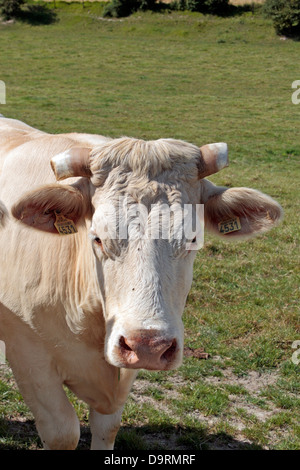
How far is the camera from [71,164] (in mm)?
3318

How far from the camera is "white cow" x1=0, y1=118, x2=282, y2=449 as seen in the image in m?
2.98

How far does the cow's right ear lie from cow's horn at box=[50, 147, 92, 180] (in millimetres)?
80

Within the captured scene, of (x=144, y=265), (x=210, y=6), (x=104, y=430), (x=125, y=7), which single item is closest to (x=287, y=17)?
(x=210, y=6)

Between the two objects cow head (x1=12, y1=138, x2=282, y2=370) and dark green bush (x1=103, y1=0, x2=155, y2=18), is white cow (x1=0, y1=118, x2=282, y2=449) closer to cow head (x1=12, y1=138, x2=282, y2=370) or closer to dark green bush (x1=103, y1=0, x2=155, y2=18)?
cow head (x1=12, y1=138, x2=282, y2=370)

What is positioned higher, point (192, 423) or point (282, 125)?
point (192, 423)

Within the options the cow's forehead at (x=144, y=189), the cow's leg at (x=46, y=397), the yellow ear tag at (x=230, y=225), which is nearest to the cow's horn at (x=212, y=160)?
the cow's forehead at (x=144, y=189)

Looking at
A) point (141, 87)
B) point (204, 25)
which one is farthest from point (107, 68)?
point (204, 25)

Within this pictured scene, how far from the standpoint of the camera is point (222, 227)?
3605 mm

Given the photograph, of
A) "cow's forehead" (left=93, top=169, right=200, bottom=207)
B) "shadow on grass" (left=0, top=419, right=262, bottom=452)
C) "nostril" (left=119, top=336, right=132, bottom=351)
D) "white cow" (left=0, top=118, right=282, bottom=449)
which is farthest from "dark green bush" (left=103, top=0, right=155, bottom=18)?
"nostril" (left=119, top=336, right=132, bottom=351)

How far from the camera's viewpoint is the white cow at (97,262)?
2.98 meters

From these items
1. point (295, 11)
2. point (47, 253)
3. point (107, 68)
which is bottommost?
point (107, 68)

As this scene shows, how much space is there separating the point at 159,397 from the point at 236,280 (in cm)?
260

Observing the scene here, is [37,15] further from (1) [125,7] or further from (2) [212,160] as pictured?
(2) [212,160]

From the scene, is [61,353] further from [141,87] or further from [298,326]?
[141,87]
